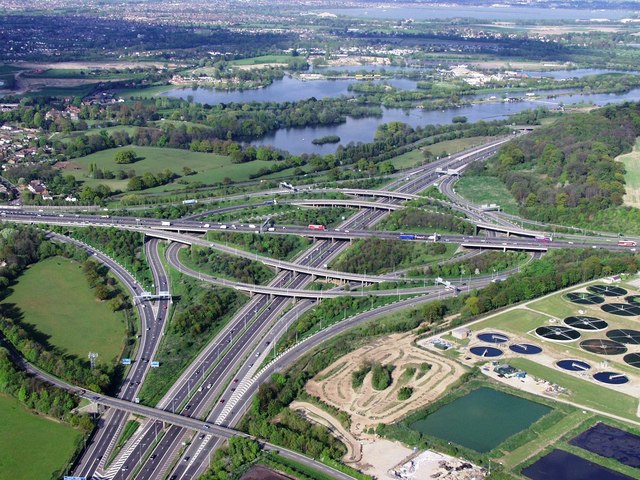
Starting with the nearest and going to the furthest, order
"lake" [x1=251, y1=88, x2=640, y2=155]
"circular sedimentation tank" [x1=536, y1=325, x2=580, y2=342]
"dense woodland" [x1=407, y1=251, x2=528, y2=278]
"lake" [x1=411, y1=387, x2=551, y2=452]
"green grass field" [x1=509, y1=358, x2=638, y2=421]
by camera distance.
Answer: "lake" [x1=411, y1=387, x2=551, y2=452] < "green grass field" [x1=509, y1=358, x2=638, y2=421] < "circular sedimentation tank" [x1=536, y1=325, x2=580, y2=342] < "dense woodland" [x1=407, y1=251, x2=528, y2=278] < "lake" [x1=251, y1=88, x2=640, y2=155]

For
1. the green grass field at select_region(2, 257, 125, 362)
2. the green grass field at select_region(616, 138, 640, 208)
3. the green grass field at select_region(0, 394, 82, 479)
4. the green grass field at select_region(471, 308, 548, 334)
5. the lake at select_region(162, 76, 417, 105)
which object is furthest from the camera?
the lake at select_region(162, 76, 417, 105)

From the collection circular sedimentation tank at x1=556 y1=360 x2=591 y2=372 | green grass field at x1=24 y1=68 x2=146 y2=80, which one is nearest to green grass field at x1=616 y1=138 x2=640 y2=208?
circular sedimentation tank at x1=556 y1=360 x2=591 y2=372

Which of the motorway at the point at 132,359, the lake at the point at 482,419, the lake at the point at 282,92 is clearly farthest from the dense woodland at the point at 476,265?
the lake at the point at 282,92

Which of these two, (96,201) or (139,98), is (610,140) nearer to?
(96,201)

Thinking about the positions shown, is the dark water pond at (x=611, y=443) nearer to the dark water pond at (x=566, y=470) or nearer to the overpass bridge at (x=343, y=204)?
the dark water pond at (x=566, y=470)

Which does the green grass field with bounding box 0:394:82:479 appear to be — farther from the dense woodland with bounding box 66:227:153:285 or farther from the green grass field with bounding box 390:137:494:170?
the green grass field with bounding box 390:137:494:170

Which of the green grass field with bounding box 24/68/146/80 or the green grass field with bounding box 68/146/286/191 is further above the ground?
the green grass field with bounding box 24/68/146/80

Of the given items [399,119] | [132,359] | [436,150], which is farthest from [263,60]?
[132,359]

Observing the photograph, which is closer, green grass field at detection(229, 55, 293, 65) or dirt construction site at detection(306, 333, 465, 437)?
dirt construction site at detection(306, 333, 465, 437)

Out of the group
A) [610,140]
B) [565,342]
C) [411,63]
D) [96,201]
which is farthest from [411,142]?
[411,63]
